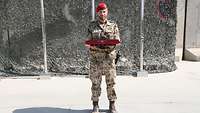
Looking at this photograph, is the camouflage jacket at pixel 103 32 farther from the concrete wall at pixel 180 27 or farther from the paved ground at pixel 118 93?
the concrete wall at pixel 180 27

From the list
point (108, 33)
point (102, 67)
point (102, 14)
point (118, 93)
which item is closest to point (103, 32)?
point (108, 33)

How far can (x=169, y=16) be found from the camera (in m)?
7.41

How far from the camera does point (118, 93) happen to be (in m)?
6.42

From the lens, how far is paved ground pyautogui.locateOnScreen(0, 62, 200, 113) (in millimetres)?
5746

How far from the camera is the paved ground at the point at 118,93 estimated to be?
226 inches

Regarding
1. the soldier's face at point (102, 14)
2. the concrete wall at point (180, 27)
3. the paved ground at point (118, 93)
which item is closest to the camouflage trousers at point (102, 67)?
the soldier's face at point (102, 14)

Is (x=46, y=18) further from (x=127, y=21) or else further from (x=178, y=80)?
(x=178, y=80)

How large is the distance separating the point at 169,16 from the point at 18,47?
2928mm

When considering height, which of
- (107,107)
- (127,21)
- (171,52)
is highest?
(127,21)

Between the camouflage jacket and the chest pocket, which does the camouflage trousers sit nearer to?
the camouflage jacket

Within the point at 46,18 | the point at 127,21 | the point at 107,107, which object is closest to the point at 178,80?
the point at 127,21

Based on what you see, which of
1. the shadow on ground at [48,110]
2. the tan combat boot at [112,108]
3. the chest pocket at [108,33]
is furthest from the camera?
the shadow on ground at [48,110]

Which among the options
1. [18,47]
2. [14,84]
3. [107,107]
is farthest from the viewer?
[18,47]

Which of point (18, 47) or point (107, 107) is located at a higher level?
point (18, 47)
